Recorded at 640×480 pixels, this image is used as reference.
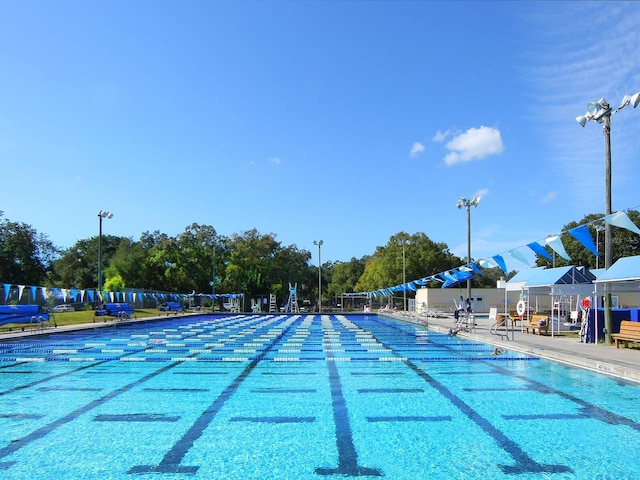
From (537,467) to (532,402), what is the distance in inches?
118

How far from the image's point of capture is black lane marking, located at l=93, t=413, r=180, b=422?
22.1 feet

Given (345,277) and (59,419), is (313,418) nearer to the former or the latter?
(59,419)

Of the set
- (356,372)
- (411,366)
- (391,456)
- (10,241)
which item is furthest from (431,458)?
(10,241)

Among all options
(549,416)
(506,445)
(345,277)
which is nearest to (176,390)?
(506,445)

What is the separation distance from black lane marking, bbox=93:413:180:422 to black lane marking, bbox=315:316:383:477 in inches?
89.5

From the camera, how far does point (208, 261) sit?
170 feet

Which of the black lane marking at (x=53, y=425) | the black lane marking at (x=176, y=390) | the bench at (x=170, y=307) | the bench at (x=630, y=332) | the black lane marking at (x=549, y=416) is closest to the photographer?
the black lane marking at (x=53, y=425)

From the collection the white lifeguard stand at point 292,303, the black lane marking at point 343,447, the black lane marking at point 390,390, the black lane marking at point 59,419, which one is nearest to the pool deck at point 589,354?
the black lane marking at point 390,390

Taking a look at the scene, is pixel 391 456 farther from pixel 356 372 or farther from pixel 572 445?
pixel 356 372

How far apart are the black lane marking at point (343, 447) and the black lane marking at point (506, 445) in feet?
4.74

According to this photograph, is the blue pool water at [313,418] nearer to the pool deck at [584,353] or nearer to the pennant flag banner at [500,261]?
the pool deck at [584,353]

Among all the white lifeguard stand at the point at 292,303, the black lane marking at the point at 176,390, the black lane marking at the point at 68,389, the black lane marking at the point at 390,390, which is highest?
the black lane marking at the point at 390,390

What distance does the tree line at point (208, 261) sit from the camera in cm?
4356

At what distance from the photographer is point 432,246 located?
56594 millimetres
